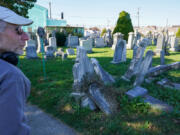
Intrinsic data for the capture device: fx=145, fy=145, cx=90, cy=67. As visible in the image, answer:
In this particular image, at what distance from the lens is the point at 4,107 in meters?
0.79

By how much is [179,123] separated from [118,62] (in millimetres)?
6230

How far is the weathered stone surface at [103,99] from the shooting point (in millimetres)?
3599

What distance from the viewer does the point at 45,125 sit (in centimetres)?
345

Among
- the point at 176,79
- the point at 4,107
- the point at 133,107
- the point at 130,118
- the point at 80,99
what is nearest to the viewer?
the point at 4,107

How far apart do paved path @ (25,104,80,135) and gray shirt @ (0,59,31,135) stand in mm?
2542

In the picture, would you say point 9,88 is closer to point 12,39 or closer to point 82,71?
point 12,39

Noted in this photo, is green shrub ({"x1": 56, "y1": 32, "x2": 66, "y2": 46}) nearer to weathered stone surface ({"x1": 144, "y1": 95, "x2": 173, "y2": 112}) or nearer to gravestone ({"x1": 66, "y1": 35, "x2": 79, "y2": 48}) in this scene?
gravestone ({"x1": 66, "y1": 35, "x2": 79, "y2": 48})

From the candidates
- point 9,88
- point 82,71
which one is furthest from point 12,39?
point 82,71

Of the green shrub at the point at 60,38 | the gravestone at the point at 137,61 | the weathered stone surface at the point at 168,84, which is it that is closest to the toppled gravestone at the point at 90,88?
the gravestone at the point at 137,61

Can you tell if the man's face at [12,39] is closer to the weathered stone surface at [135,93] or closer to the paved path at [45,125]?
the paved path at [45,125]

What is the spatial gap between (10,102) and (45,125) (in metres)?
2.97

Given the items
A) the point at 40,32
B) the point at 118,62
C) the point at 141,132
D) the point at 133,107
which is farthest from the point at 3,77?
the point at 118,62

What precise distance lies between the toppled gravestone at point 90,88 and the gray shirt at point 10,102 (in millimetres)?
2919

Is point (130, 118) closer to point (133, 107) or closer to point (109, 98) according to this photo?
point (133, 107)
